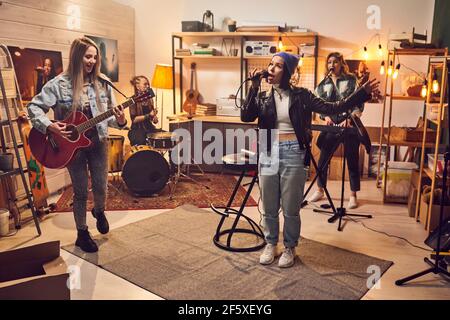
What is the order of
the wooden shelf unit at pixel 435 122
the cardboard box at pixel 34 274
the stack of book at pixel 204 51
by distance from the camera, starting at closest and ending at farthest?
the cardboard box at pixel 34 274
the wooden shelf unit at pixel 435 122
the stack of book at pixel 204 51

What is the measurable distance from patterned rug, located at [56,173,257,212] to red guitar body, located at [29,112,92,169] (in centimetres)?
118

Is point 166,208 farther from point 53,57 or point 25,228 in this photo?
point 53,57

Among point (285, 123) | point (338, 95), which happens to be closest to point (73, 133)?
point (285, 123)

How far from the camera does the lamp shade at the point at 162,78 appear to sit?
5.66 meters

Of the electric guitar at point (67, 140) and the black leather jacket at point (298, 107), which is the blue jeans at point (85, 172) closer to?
the electric guitar at point (67, 140)

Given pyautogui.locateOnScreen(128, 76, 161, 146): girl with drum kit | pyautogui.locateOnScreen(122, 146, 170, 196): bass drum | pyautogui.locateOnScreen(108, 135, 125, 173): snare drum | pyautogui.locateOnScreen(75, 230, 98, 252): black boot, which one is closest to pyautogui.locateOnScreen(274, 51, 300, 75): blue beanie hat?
pyautogui.locateOnScreen(75, 230, 98, 252): black boot

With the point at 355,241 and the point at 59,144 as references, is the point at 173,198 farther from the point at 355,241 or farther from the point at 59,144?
the point at 355,241

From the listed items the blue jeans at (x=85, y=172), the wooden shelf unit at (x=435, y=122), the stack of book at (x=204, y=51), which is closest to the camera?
the blue jeans at (x=85, y=172)

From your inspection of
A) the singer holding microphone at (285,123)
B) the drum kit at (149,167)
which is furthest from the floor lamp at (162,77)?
the singer holding microphone at (285,123)

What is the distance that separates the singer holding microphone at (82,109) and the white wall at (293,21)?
10.1ft

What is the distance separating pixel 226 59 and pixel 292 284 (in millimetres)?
3923

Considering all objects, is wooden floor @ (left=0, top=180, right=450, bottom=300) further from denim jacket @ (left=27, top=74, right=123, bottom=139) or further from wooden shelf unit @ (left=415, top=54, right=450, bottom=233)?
denim jacket @ (left=27, top=74, right=123, bottom=139)

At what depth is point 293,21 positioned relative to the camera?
5.78m
